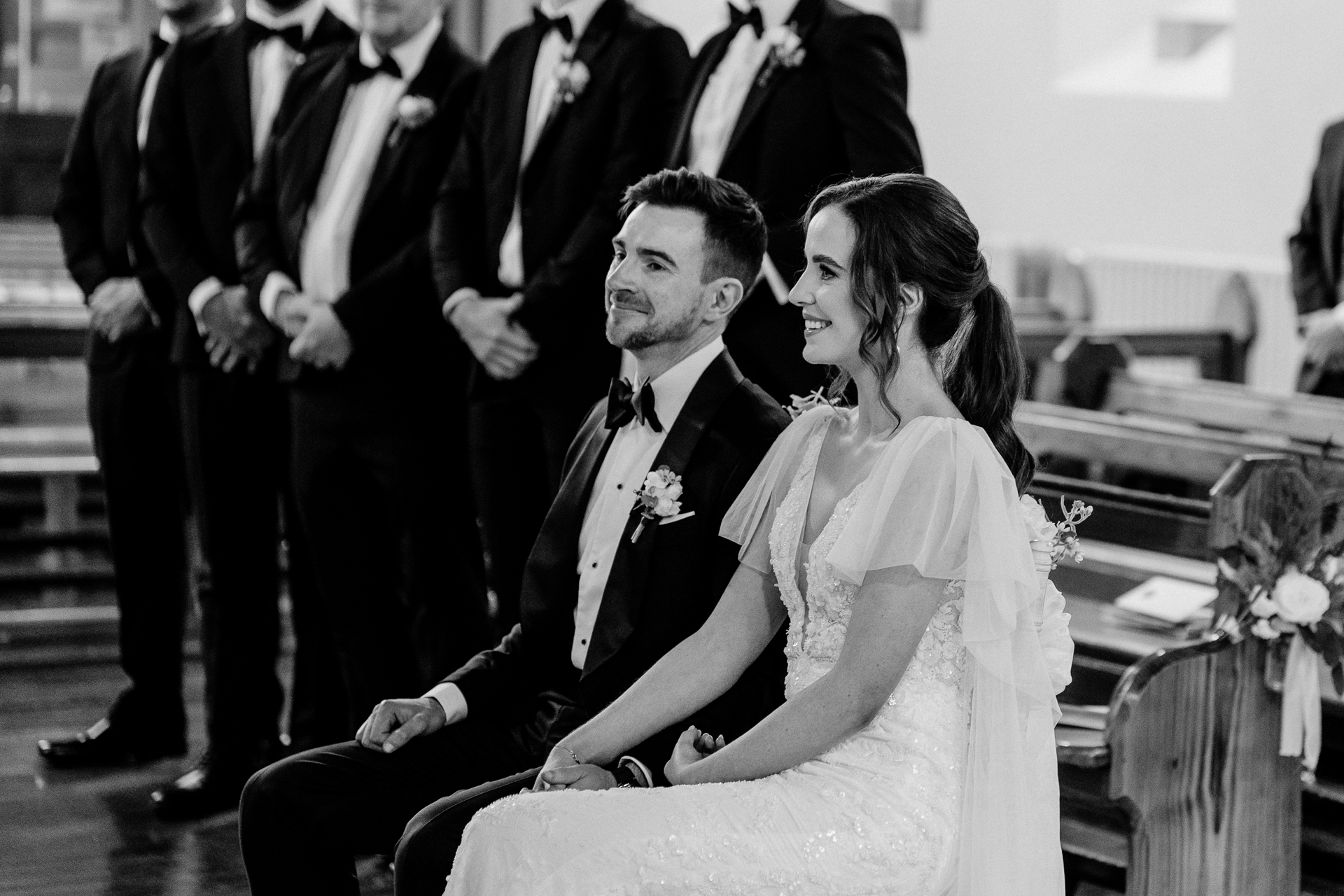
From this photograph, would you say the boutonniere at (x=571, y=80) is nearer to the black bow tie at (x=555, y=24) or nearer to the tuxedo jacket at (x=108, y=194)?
the black bow tie at (x=555, y=24)

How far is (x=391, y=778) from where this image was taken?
2508 mm

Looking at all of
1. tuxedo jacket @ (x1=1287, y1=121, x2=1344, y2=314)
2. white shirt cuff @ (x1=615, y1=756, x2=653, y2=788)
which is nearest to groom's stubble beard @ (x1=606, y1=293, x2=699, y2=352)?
white shirt cuff @ (x1=615, y1=756, x2=653, y2=788)

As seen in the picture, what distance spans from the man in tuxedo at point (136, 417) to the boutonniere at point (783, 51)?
1642 millimetres

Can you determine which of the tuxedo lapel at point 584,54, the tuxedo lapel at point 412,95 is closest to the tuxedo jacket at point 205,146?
the tuxedo lapel at point 412,95

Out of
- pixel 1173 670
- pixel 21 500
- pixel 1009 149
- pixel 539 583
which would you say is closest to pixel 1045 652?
pixel 1173 670

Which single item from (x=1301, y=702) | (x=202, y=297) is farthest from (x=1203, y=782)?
(x=202, y=297)

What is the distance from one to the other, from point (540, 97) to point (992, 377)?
5.57 ft

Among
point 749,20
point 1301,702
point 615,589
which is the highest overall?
point 749,20

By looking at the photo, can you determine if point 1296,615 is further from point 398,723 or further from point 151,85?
point 151,85

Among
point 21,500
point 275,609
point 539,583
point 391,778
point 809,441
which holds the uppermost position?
point 809,441

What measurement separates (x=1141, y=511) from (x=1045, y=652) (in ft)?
4.36

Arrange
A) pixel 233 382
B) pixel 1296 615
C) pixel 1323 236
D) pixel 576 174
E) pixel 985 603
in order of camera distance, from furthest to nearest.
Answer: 1. pixel 1323 236
2. pixel 233 382
3. pixel 576 174
4. pixel 1296 615
5. pixel 985 603

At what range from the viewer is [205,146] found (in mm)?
4098

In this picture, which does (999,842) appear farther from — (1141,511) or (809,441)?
(1141,511)
